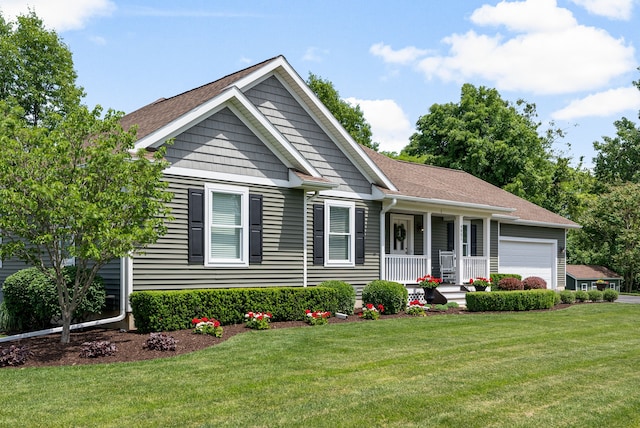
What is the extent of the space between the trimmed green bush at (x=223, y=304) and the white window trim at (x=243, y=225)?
0.92 metres

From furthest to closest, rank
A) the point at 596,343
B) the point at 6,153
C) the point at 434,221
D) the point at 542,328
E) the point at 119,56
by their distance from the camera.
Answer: the point at 434,221 → the point at 119,56 → the point at 542,328 → the point at 596,343 → the point at 6,153

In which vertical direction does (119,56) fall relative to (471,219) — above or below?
above

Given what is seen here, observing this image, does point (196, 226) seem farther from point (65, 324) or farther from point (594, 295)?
point (594, 295)

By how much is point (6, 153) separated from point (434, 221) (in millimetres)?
14428

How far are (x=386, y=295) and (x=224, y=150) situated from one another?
5325 millimetres

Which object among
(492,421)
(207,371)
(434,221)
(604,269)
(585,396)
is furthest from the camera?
(604,269)

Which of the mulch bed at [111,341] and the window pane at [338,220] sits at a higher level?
the window pane at [338,220]

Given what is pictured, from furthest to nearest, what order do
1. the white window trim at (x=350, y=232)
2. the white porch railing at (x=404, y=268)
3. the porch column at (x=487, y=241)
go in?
the porch column at (x=487, y=241) → the white porch railing at (x=404, y=268) → the white window trim at (x=350, y=232)

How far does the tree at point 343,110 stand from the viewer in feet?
137

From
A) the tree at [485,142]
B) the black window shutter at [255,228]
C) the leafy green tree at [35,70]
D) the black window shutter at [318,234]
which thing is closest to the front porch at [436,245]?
the black window shutter at [318,234]

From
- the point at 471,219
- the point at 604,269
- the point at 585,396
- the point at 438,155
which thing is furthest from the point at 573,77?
the point at 585,396

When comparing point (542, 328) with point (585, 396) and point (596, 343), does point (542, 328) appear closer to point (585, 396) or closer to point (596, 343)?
point (596, 343)

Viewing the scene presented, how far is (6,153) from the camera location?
920 centimetres

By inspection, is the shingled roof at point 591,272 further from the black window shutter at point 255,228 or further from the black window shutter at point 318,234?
the black window shutter at point 255,228
